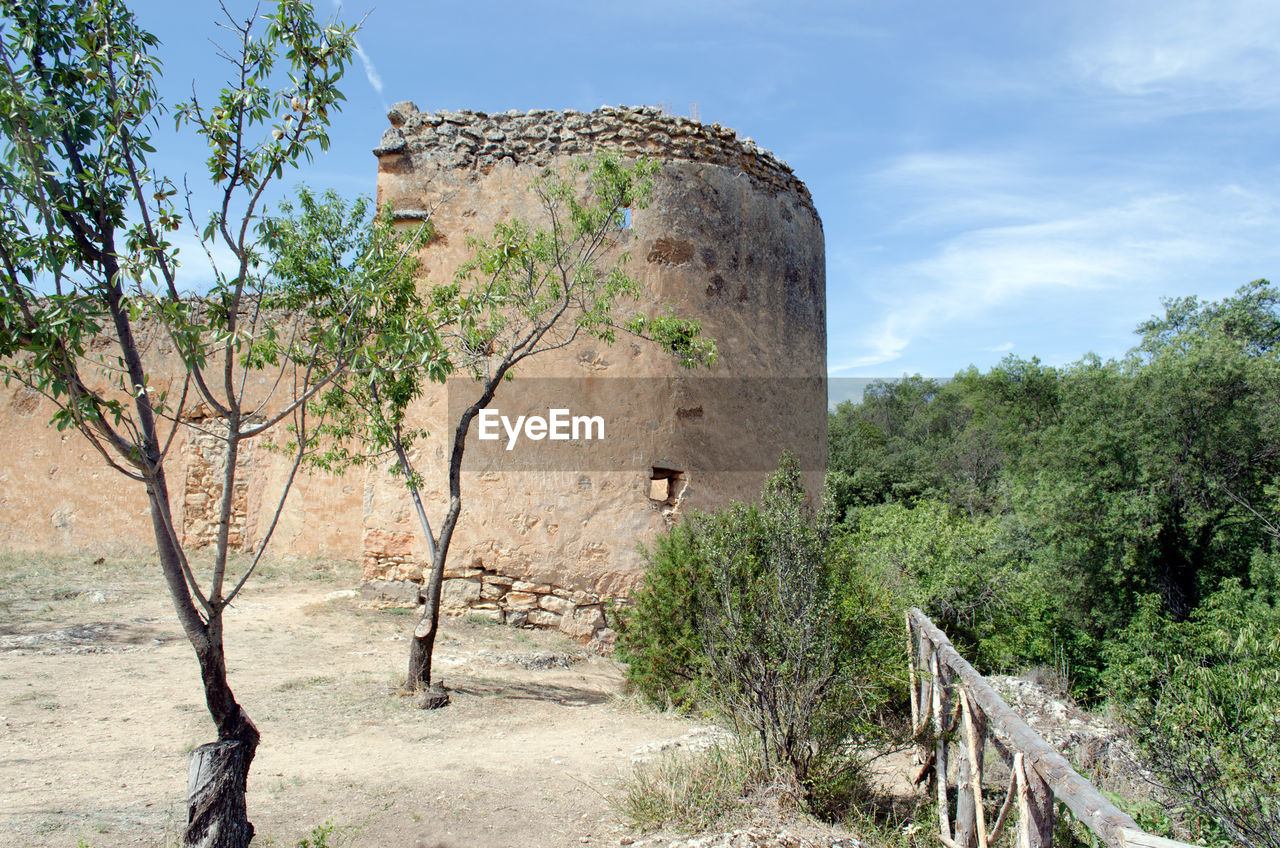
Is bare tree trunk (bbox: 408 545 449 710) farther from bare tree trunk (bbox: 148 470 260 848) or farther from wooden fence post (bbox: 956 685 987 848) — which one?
wooden fence post (bbox: 956 685 987 848)

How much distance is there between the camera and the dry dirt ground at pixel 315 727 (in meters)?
4.20

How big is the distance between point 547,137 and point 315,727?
652 centimetres

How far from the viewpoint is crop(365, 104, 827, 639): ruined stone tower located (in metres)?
8.86

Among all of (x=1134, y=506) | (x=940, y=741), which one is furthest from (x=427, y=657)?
(x=1134, y=506)

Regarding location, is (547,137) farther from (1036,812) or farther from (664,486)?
(1036,812)

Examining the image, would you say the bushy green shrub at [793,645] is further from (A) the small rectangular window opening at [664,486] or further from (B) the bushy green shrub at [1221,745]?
(A) the small rectangular window opening at [664,486]

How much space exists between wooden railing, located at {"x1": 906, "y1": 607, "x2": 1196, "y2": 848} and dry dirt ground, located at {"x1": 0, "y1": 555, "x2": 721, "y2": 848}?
177 cm

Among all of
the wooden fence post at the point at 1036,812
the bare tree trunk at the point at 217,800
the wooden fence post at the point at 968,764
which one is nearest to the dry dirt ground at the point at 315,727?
the bare tree trunk at the point at 217,800

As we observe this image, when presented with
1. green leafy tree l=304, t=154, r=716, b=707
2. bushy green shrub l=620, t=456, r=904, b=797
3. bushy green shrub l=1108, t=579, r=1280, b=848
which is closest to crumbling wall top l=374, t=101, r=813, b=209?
green leafy tree l=304, t=154, r=716, b=707

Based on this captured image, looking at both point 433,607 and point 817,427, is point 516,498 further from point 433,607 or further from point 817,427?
point 817,427

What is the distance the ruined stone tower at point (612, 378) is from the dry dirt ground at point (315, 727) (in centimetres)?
82

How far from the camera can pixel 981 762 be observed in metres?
3.95

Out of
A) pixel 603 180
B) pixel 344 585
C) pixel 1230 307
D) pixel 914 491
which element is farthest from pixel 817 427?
pixel 1230 307

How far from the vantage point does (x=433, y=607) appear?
6.86 m
